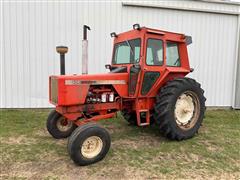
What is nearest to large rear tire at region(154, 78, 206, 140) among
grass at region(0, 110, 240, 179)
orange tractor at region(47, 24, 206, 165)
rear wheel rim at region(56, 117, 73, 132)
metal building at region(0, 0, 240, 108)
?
orange tractor at region(47, 24, 206, 165)

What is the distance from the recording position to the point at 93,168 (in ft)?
11.3

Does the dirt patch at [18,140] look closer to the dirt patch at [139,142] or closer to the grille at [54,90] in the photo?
the grille at [54,90]

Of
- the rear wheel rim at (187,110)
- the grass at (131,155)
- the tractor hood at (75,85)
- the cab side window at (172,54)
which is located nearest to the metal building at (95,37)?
the grass at (131,155)

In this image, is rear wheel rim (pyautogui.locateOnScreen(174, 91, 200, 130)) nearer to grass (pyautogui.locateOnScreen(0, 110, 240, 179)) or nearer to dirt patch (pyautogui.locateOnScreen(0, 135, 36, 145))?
grass (pyautogui.locateOnScreen(0, 110, 240, 179))

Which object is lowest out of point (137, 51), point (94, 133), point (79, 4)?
point (94, 133)

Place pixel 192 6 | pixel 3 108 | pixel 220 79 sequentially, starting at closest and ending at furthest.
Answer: pixel 3 108 < pixel 192 6 < pixel 220 79

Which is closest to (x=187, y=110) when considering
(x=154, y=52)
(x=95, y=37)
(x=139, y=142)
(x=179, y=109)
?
(x=179, y=109)

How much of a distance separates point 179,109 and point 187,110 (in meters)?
0.20

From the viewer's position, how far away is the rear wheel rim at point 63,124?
4757mm

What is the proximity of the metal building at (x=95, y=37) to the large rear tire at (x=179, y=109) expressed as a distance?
135 inches

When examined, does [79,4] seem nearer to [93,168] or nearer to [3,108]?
[3,108]

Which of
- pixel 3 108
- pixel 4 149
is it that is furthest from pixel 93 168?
pixel 3 108

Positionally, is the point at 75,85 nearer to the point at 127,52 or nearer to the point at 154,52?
the point at 127,52

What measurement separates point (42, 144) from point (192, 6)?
6.38 metres
